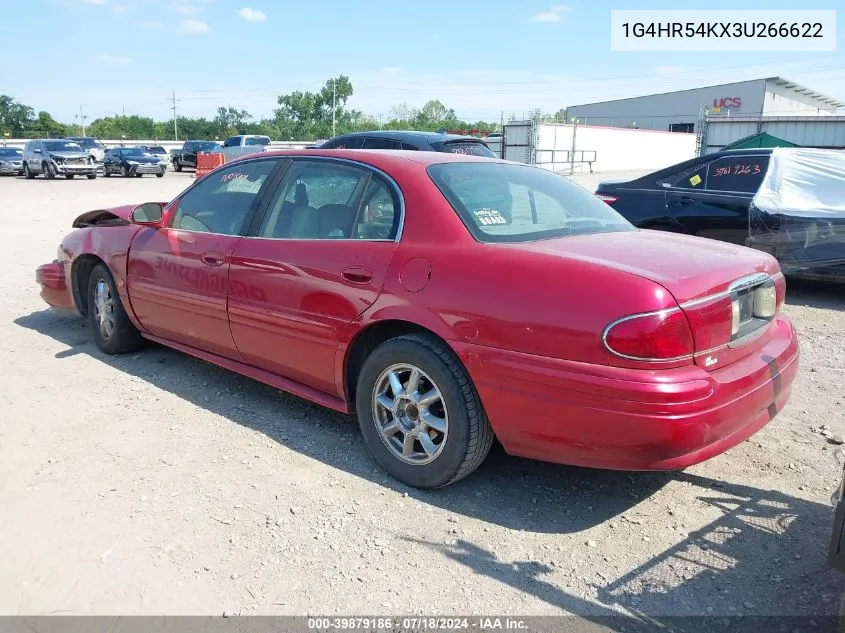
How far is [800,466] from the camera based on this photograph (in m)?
3.46

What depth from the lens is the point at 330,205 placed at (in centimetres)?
376

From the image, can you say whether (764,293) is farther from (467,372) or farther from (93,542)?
(93,542)

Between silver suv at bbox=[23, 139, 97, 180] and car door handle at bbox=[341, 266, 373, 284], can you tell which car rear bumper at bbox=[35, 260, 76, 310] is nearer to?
car door handle at bbox=[341, 266, 373, 284]

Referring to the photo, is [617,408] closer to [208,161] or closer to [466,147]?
[466,147]

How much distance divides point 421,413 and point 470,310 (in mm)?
573

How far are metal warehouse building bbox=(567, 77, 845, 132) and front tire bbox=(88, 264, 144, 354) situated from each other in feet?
168

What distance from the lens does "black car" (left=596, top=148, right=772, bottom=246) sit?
23.6 ft

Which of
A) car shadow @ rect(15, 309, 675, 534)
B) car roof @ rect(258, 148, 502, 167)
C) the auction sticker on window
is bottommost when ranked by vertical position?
car shadow @ rect(15, 309, 675, 534)

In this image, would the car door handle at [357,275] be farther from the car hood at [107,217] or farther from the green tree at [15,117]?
the green tree at [15,117]

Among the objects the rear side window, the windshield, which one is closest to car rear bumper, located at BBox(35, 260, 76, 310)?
the rear side window

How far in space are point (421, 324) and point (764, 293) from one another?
1.57 metres

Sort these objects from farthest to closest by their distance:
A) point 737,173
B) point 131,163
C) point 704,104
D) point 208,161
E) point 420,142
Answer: point 704,104
point 131,163
point 208,161
point 420,142
point 737,173

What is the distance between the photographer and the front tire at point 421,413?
3020 mm

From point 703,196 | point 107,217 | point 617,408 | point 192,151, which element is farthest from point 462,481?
point 192,151
